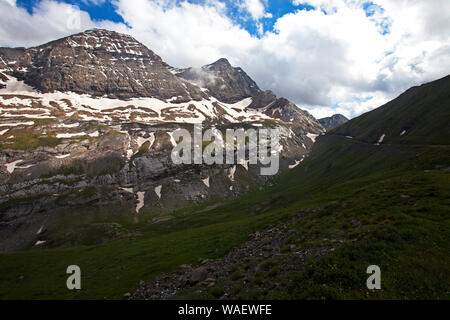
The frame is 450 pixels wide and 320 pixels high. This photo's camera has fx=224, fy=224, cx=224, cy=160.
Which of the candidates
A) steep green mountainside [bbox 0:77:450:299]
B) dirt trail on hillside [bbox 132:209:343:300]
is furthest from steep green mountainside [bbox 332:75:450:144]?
dirt trail on hillside [bbox 132:209:343:300]

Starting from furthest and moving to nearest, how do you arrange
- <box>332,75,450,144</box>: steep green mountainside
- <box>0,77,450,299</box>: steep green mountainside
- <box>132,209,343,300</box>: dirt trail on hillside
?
<box>332,75,450,144</box>: steep green mountainside < <box>132,209,343,300</box>: dirt trail on hillside < <box>0,77,450,299</box>: steep green mountainside

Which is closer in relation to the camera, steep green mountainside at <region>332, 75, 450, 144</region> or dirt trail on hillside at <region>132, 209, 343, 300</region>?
dirt trail on hillside at <region>132, 209, 343, 300</region>

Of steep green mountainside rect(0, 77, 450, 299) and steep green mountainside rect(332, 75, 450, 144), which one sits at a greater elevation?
steep green mountainside rect(332, 75, 450, 144)

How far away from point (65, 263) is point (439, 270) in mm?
77124

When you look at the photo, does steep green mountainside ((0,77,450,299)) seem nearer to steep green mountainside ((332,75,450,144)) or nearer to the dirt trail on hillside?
the dirt trail on hillside

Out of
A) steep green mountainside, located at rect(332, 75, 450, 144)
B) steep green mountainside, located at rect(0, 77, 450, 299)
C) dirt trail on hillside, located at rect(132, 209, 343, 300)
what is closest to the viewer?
steep green mountainside, located at rect(0, 77, 450, 299)

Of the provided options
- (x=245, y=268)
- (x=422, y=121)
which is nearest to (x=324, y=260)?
(x=245, y=268)

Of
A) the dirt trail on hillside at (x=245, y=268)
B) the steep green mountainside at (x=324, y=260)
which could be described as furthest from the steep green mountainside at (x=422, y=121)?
the dirt trail on hillside at (x=245, y=268)

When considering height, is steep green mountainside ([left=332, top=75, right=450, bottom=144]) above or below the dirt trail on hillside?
above

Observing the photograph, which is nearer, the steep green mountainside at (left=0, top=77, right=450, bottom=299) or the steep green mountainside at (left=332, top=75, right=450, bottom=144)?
the steep green mountainside at (left=0, top=77, right=450, bottom=299)

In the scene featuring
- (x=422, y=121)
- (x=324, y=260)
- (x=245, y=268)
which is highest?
(x=422, y=121)

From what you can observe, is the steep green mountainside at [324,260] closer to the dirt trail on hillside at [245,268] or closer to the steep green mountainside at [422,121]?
the dirt trail on hillside at [245,268]

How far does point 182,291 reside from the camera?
22.2 meters

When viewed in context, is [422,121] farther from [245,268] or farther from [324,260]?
[245,268]
